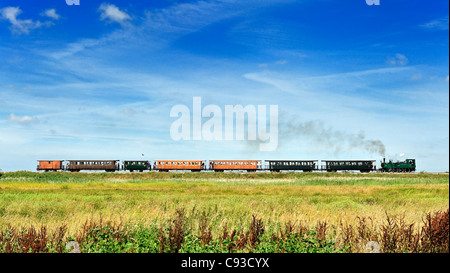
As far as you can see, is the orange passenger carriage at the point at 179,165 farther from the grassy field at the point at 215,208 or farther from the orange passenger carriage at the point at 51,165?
the grassy field at the point at 215,208

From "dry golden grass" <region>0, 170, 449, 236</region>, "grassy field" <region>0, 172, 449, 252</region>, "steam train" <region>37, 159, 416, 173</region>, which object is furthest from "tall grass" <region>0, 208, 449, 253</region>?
"steam train" <region>37, 159, 416, 173</region>

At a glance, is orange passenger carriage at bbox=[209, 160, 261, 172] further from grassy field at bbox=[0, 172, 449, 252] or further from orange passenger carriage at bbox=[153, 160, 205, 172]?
grassy field at bbox=[0, 172, 449, 252]

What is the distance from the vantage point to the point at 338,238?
31.9 ft

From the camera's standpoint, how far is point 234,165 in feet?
252

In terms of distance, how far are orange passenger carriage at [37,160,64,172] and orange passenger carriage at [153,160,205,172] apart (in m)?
21.5

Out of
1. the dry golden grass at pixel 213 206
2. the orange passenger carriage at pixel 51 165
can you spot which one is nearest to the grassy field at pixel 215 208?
the dry golden grass at pixel 213 206

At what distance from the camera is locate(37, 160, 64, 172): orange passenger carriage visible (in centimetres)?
7812

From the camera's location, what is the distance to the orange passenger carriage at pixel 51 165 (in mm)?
78125

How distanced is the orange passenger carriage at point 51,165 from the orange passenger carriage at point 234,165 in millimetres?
33751

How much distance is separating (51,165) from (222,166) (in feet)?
126

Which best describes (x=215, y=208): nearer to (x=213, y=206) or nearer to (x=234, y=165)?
(x=213, y=206)
